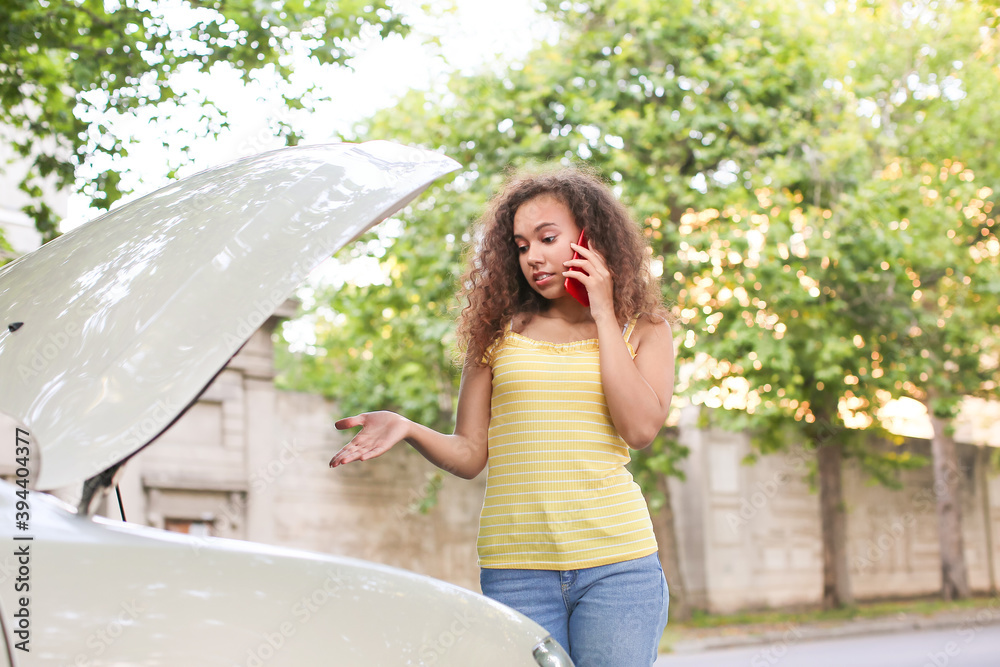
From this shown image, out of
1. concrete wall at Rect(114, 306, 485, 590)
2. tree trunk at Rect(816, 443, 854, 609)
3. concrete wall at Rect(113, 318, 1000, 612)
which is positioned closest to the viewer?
concrete wall at Rect(114, 306, 485, 590)

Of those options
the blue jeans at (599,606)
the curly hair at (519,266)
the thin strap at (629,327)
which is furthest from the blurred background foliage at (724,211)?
the blue jeans at (599,606)

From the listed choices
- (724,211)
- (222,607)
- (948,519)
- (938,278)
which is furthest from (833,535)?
(222,607)

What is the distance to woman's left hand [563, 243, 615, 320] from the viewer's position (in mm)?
2090

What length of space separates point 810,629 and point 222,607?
11.6m

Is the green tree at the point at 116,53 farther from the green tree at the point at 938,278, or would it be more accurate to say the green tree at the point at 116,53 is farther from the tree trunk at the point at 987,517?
the tree trunk at the point at 987,517

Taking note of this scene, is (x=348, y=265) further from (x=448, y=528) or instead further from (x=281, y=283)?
(x=281, y=283)

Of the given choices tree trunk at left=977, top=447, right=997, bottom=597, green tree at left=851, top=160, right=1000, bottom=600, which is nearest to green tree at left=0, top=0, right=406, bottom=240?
green tree at left=851, top=160, right=1000, bottom=600

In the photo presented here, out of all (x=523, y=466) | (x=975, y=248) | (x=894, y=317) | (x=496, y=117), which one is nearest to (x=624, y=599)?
(x=523, y=466)

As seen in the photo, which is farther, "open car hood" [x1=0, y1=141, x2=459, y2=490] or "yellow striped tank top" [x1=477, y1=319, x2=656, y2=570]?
"yellow striped tank top" [x1=477, y1=319, x2=656, y2=570]

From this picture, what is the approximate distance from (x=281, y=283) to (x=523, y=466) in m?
0.76

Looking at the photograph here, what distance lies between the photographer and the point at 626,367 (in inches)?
79.4

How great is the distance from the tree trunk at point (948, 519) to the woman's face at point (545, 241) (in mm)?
15632

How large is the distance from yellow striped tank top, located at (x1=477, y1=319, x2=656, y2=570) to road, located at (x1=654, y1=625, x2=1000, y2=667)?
25.4 feet

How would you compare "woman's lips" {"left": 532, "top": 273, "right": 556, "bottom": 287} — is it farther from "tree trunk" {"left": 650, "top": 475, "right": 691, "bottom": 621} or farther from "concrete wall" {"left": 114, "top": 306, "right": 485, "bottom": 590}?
"tree trunk" {"left": 650, "top": 475, "right": 691, "bottom": 621}
